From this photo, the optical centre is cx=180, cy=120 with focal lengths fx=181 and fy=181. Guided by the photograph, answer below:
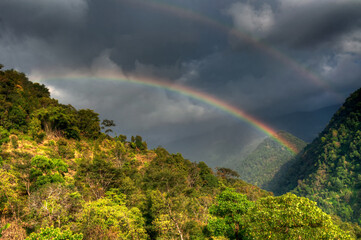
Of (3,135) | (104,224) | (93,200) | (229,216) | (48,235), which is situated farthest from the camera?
(3,135)

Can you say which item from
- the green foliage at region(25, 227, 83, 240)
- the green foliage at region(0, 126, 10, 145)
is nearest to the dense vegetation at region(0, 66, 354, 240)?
the green foliage at region(25, 227, 83, 240)

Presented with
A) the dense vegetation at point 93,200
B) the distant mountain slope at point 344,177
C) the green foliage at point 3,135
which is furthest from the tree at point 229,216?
the distant mountain slope at point 344,177

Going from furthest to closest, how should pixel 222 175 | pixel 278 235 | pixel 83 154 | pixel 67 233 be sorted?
pixel 222 175
pixel 83 154
pixel 278 235
pixel 67 233

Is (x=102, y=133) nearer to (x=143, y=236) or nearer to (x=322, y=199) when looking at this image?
(x=143, y=236)

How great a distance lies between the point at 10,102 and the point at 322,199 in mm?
226038

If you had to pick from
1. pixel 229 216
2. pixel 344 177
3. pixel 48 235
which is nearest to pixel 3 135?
pixel 48 235

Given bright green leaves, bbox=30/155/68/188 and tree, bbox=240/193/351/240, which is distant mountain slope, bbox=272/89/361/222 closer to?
tree, bbox=240/193/351/240

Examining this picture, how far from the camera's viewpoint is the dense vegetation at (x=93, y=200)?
16922mm

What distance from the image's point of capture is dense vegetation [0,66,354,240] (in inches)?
666

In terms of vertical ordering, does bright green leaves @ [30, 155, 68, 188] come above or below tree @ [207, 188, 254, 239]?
above

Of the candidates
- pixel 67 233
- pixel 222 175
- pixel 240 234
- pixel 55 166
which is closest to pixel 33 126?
pixel 55 166

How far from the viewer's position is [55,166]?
39219mm

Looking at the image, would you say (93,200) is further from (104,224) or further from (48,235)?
(48,235)

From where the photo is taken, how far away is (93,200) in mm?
36875
